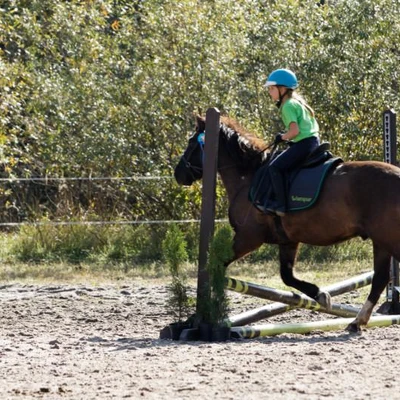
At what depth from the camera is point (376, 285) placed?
29.1 feet

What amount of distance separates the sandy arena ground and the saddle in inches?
44.6

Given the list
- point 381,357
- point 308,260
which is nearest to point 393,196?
point 381,357

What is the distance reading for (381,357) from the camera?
7.20 m

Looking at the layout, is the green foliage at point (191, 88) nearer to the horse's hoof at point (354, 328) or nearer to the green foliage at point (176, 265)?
the green foliage at point (176, 265)

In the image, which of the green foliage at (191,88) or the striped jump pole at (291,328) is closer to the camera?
the striped jump pole at (291,328)

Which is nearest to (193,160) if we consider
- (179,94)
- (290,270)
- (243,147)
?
(243,147)

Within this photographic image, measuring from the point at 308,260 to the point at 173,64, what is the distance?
355 centimetres

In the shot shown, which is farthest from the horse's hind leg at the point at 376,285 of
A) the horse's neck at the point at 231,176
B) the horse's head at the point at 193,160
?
the horse's head at the point at 193,160

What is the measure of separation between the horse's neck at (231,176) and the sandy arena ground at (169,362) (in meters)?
1.40

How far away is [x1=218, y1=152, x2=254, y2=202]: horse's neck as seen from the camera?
9.66 meters

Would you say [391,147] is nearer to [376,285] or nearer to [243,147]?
[243,147]

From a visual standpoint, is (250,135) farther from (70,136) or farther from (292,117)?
(70,136)

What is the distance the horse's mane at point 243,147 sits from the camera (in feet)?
31.7

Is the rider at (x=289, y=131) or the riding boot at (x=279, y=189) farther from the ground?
the rider at (x=289, y=131)
